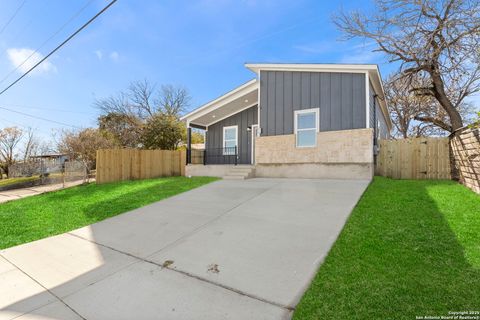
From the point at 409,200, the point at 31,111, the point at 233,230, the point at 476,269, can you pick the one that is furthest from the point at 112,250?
the point at 31,111

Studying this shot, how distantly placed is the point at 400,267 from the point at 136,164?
37.0ft

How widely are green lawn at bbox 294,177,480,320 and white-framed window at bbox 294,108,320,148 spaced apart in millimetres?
5038

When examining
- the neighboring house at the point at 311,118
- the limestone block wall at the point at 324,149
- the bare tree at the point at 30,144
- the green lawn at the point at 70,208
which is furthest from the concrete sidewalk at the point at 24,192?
the bare tree at the point at 30,144

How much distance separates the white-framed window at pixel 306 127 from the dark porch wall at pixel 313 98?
0.62ft

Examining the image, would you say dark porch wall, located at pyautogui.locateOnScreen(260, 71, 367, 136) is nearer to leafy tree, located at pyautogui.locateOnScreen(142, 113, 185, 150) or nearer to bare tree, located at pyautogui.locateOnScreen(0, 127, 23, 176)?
leafy tree, located at pyautogui.locateOnScreen(142, 113, 185, 150)

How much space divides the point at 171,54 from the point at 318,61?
430 inches

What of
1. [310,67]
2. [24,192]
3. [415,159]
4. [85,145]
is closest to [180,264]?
[310,67]

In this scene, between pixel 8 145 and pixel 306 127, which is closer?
pixel 306 127

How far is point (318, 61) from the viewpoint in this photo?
30.6 feet

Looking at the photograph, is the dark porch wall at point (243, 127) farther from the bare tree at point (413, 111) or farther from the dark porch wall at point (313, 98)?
the bare tree at point (413, 111)

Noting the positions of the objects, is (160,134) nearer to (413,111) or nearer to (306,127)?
(306,127)

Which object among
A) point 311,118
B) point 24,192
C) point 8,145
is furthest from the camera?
point 8,145

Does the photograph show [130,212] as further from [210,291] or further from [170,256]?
[210,291]

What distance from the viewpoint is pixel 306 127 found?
31.7ft
